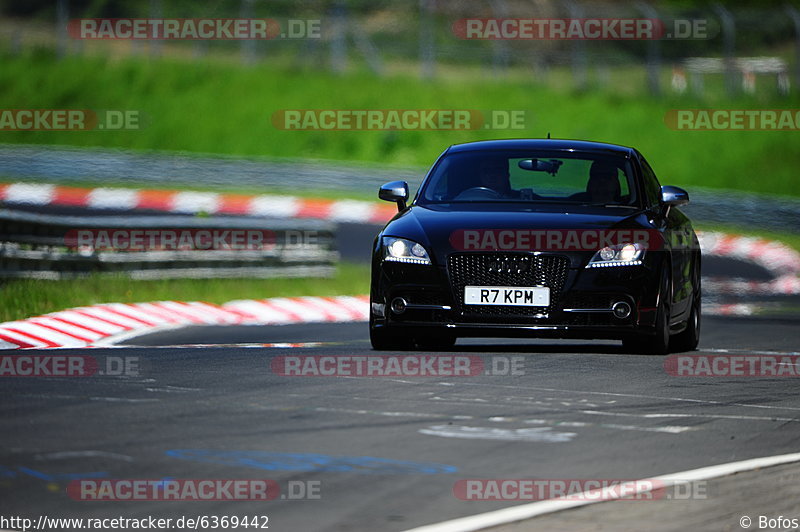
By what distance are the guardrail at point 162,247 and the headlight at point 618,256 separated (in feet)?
23.5

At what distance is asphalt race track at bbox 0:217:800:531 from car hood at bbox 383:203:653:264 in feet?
3.00

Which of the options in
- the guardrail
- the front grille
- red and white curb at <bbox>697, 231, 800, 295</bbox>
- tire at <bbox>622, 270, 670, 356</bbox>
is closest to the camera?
the front grille

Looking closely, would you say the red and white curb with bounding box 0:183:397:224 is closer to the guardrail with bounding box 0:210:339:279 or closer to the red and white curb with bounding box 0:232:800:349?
the red and white curb with bounding box 0:232:800:349

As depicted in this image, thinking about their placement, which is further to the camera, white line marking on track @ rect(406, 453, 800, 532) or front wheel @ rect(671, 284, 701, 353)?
front wheel @ rect(671, 284, 701, 353)

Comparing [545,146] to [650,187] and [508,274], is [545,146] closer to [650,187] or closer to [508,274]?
[650,187]

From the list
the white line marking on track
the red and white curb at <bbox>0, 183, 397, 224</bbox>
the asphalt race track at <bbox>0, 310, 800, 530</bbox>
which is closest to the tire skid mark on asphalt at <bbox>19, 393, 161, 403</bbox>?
the asphalt race track at <bbox>0, 310, 800, 530</bbox>

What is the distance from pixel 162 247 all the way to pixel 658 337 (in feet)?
29.4

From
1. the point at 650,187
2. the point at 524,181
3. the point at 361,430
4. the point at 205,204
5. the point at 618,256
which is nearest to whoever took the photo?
the point at 361,430

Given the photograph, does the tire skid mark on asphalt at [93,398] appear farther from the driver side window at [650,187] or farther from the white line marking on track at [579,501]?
the driver side window at [650,187]

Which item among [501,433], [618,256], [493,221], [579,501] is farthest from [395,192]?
[579,501]

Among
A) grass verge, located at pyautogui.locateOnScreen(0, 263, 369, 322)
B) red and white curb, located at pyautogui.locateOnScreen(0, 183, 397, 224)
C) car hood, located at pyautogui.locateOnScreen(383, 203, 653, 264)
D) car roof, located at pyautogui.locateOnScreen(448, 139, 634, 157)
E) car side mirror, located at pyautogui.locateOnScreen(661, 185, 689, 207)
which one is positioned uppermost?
red and white curb, located at pyautogui.locateOnScreen(0, 183, 397, 224)

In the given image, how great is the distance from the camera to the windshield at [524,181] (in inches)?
486

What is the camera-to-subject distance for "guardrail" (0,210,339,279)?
664 inches

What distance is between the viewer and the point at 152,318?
15.2 metres
